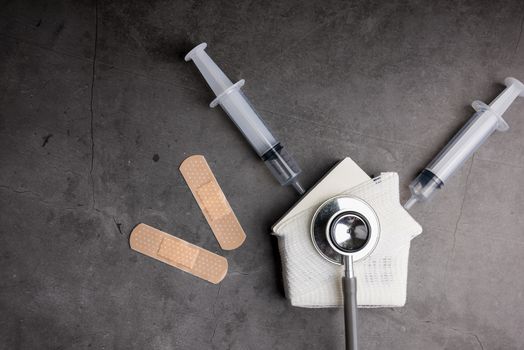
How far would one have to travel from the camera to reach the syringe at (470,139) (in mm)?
1357

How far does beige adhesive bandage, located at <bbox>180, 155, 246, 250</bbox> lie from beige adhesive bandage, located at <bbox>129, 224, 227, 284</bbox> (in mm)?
86

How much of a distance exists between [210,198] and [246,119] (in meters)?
0.26

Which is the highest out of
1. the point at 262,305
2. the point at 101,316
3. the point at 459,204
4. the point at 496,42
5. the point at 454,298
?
the point at 496,42

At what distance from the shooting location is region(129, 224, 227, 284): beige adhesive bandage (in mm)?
1364

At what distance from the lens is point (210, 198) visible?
4.50 feet

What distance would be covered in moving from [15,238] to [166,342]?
541mm

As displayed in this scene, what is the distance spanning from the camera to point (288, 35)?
4.58 feet

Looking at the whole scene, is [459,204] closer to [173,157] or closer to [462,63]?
[462,63]

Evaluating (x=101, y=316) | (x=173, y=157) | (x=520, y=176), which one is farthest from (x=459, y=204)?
(x=101, y=316)

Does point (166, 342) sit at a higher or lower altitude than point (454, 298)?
lower

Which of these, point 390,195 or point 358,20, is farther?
point 358,20

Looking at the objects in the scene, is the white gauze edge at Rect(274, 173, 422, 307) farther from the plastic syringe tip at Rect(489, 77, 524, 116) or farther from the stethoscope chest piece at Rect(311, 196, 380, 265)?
the plastic syringe tip at Rect(489, 77, 524, 116)

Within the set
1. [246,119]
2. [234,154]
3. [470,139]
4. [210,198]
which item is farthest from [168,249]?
[470,139]

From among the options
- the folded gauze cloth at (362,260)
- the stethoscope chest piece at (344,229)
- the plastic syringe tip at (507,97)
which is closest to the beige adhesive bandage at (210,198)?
the folded gauze cloth at (362,260)
